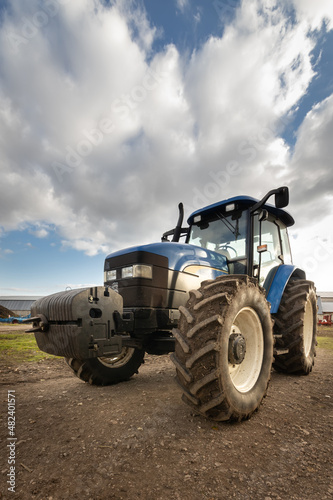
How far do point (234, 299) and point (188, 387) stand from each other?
2.79ft

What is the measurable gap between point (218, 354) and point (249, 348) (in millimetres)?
968

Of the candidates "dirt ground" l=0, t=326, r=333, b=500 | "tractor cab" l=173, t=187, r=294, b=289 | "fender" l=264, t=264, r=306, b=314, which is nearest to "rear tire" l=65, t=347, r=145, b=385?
"dirt ground" l=0, t=326, r=333, b=500

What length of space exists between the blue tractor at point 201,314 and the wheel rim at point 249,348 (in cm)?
1

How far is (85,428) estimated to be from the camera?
2391mm

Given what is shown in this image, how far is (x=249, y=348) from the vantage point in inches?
119

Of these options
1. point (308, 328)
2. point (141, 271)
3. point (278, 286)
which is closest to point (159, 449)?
point (141, 271)

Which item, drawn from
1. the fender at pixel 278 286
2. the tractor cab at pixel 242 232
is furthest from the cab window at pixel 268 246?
the fender at pixel 278 286

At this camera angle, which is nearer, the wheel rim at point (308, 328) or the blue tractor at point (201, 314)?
the blue tractor at point (201, 314)

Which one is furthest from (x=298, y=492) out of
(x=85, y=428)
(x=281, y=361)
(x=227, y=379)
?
(x=281, y=361)

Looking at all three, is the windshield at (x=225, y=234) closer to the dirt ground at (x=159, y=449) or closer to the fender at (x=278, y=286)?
the fender at (x=278, y=286)

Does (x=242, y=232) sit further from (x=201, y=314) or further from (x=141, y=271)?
(x=201, y=314)

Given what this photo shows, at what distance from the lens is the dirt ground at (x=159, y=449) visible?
1.60 m

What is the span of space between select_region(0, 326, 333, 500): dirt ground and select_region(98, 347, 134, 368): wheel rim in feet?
1.27

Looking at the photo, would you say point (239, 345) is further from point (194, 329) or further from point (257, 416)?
point (257, 416)
